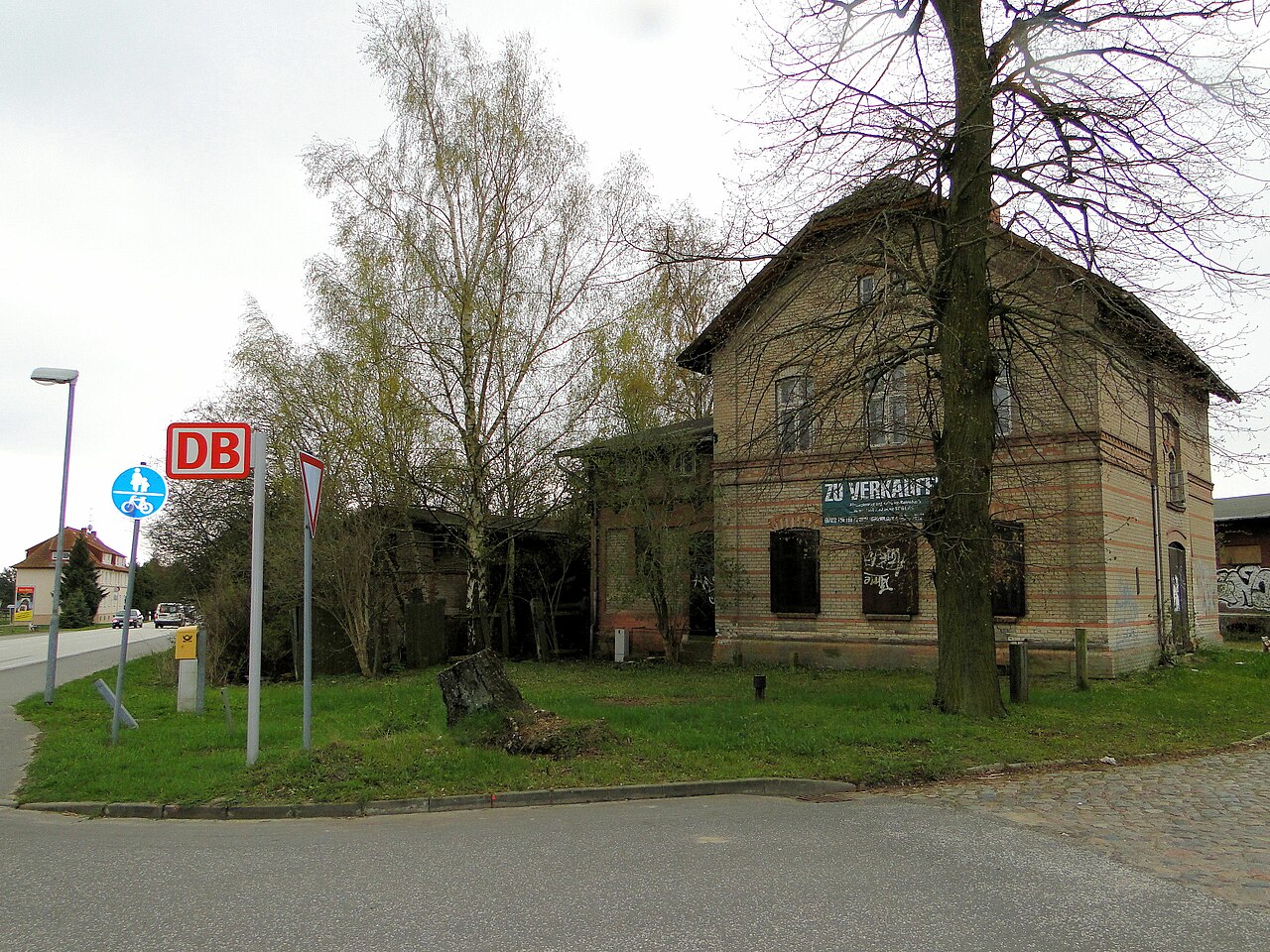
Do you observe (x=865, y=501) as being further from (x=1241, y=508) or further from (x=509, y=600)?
(x=1241, y=508)

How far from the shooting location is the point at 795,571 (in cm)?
2098

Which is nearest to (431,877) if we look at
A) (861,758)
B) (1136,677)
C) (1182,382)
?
(861,758)

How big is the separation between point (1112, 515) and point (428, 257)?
15688mm

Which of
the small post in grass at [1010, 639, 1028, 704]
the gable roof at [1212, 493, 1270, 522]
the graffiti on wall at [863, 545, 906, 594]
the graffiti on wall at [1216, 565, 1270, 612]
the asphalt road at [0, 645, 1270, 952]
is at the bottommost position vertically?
the asphalt road at [0, 645, 1270, 952]

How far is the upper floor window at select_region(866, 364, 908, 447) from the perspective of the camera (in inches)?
512

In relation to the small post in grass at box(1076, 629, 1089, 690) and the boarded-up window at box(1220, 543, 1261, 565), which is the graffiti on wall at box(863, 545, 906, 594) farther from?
the boarded-up window at box(1220, 543, 1261, 565)

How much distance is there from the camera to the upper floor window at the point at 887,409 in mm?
12994

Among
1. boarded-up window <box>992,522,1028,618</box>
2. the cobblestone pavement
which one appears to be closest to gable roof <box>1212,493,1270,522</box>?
boarded-up window <box>992,522,1028,618</box>

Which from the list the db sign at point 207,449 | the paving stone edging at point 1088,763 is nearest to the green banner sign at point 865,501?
the paving stone edging at point 1088,763

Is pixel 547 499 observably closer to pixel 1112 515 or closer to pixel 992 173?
pixel 1112 515

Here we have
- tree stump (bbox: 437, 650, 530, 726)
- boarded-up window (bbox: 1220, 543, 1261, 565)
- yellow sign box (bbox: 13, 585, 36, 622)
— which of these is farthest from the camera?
yellow sign box (bbox: 13, 585, 36, 622)

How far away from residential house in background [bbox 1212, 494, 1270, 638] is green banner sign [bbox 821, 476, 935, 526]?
61.2 feet

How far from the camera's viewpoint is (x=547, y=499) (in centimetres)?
2328

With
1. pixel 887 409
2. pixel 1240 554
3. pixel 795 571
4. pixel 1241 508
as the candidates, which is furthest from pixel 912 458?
pixel 1241 508
